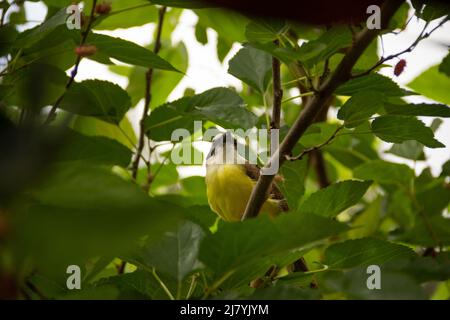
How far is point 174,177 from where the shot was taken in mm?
2268

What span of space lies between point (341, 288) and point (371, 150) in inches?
65.8

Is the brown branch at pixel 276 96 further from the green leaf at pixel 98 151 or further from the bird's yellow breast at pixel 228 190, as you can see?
the bird's yellow breast at pixel 228 190

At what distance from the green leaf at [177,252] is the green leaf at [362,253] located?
289 millimetres

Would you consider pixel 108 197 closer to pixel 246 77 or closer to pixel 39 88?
pixel 39 88

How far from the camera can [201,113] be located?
1.38m

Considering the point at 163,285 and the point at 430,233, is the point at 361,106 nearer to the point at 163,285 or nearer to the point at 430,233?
the point at 163,285

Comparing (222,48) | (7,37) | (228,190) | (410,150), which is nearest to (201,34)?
(222,48)

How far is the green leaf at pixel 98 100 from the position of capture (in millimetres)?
1406

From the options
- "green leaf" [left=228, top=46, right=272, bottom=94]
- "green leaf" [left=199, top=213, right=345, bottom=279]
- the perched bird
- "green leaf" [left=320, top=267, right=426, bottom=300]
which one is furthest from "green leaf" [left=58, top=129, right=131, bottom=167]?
the perched bird

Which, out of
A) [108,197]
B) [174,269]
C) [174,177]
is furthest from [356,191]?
[174,177]

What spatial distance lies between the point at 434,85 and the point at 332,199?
2.55 ft

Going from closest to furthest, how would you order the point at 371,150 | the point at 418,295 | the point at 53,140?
1. the point at 53,140
2. the point at 418,295
3. the point at 371,150

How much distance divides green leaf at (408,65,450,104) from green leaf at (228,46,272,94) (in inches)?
21.4

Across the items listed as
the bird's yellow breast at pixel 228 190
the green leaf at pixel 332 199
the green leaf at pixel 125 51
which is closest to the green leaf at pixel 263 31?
the green leaf at pixel 125 51
